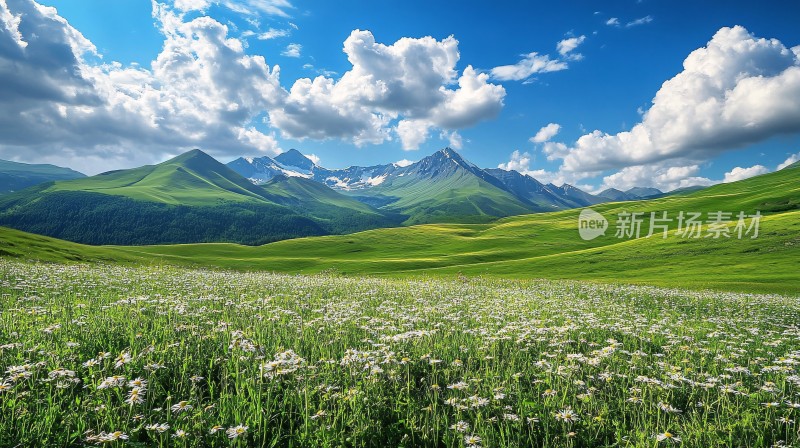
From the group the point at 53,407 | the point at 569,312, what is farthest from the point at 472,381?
the point at 569,312

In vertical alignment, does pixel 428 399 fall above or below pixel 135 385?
below

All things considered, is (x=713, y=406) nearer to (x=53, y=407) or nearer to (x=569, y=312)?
(x=569, y=312)

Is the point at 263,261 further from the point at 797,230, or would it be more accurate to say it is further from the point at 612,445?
the point at 797,230

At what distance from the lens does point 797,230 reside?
70.3 m

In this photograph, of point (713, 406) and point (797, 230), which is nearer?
point (713, 406)

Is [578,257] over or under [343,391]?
under

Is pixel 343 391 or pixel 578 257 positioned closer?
pixel 343 391

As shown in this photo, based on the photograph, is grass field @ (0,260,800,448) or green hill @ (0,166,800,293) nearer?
grass field @ (0,260,800,448)

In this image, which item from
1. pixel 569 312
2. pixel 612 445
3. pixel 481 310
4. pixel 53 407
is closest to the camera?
pixel 53 407

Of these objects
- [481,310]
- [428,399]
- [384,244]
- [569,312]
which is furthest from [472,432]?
[384,244]

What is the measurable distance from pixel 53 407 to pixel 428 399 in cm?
509

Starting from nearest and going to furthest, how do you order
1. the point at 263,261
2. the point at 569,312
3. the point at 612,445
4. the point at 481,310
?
the point at 612,445 → the point at 481,310 → the point at 569,312 → the point at 263,261

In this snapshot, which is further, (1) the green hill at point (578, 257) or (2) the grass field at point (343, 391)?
(1) the green hill at point (578, 257)

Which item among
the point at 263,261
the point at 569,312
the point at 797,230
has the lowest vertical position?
the point at 263,261
